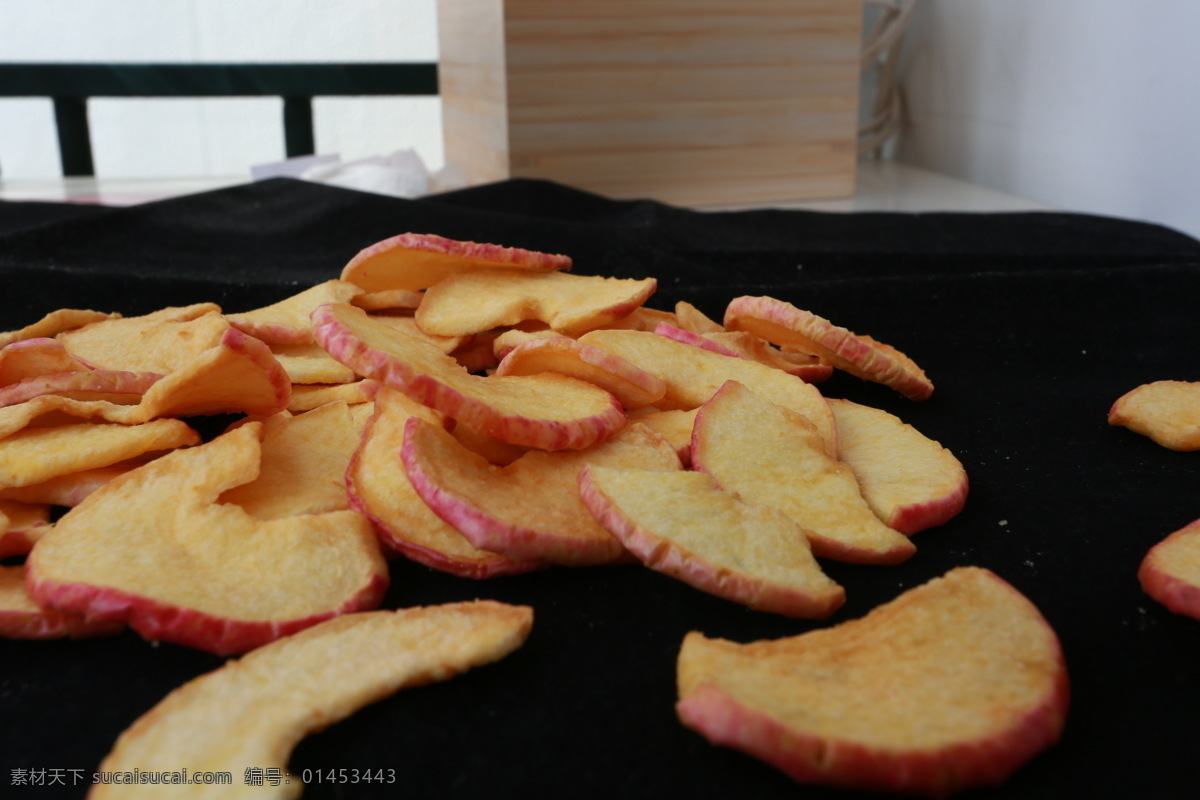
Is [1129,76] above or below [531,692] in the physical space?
above

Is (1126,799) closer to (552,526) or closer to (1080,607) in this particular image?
(1080,607)

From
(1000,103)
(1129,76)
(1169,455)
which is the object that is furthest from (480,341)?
(1000,103)

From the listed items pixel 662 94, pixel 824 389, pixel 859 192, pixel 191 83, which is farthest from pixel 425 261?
pixel 191 83

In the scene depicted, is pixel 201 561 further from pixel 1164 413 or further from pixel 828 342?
pixel 1164 413

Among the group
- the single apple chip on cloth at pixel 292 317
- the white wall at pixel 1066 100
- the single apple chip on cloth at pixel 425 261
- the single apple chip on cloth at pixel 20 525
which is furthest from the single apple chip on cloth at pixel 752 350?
the white wall at pixel 1066 100

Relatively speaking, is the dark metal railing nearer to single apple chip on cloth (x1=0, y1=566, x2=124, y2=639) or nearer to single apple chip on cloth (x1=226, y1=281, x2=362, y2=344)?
single apple chip on cloth (x1=226, y1=281, x2=362, y2=344)

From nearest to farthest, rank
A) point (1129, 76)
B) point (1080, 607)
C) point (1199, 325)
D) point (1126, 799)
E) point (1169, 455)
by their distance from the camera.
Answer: point (1126, 799) < point (1080, 607) < point (1169, 455) < point (1199, 325) < point (1129, 76)

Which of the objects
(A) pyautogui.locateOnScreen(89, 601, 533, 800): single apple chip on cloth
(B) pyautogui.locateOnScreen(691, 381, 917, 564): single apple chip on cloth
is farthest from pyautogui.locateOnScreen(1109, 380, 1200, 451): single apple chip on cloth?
(A) pyautogui.locateOnScreen(89, 601, 533, 800): single apple chip on cloth

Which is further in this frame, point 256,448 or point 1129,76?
point 1129,76
